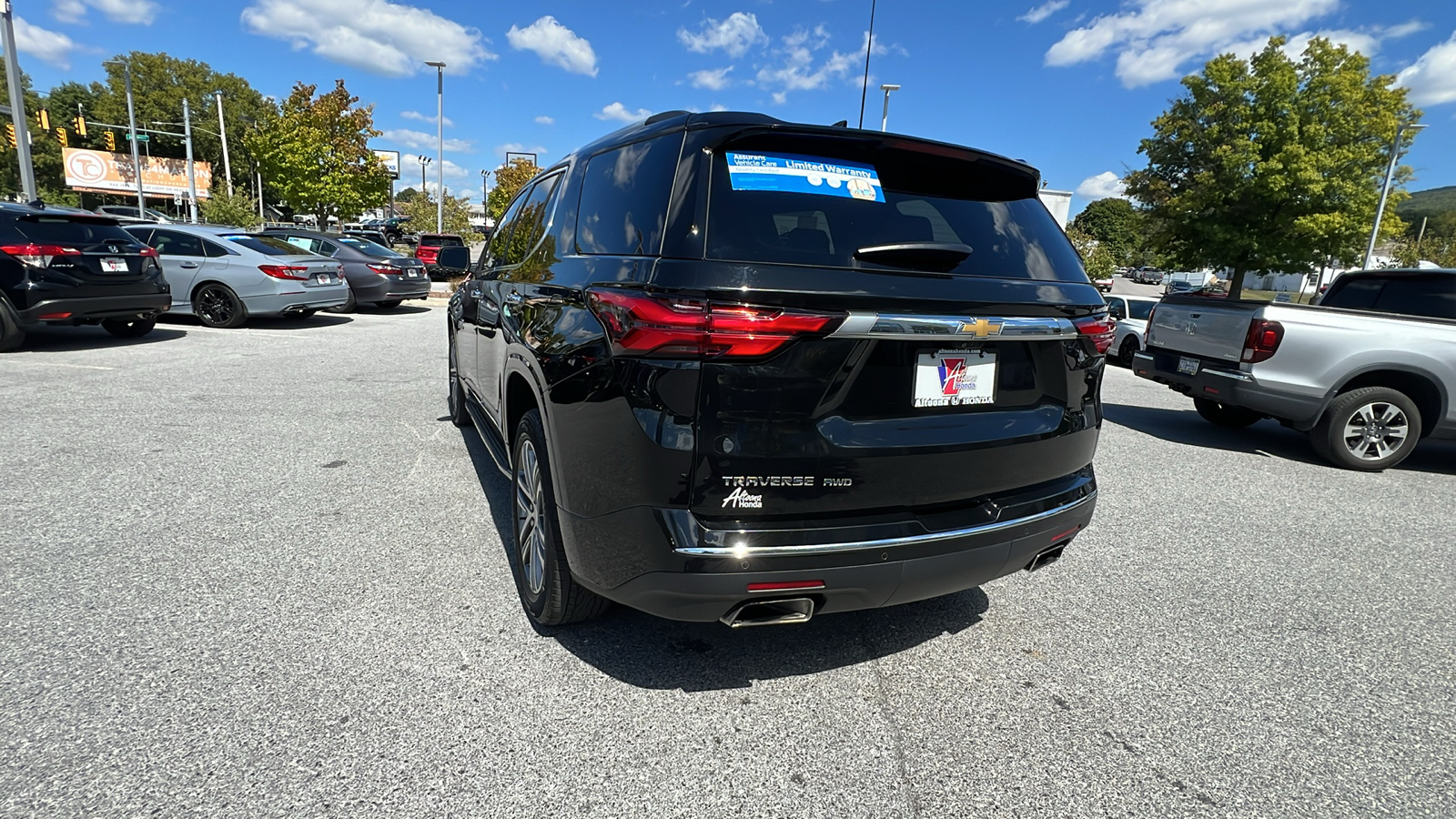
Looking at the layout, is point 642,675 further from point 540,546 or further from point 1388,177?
point 1388,177

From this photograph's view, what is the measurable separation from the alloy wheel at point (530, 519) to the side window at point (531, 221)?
112 cm

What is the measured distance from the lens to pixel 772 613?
2146 millimetres

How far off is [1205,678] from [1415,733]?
59 centimetres

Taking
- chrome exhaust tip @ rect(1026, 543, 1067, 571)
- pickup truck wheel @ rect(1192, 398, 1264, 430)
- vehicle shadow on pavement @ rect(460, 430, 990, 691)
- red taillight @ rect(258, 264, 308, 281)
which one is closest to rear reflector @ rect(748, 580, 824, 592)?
vehicle shadow on pavement @ rect(460, 430, 990, 691)

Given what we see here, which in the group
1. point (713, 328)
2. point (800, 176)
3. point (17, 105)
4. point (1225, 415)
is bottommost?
point (1225, 415)

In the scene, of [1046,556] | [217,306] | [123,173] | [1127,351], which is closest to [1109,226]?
[1127,351]

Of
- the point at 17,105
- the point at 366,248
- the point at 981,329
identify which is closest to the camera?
the point at 981,329

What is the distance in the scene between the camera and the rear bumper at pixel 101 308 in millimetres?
8070

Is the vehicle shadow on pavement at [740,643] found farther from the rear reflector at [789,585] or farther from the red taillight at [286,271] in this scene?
the red taillight at [286,271]

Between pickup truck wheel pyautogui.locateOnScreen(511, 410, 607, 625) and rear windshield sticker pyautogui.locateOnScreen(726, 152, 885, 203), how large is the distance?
1147mm

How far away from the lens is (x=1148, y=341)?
283 inches

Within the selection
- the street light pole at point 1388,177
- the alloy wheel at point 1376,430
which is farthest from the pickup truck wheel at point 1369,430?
the street light pole at point 1388,177

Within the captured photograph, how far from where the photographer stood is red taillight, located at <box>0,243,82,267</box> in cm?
789

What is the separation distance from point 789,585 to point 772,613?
0.15 metres
